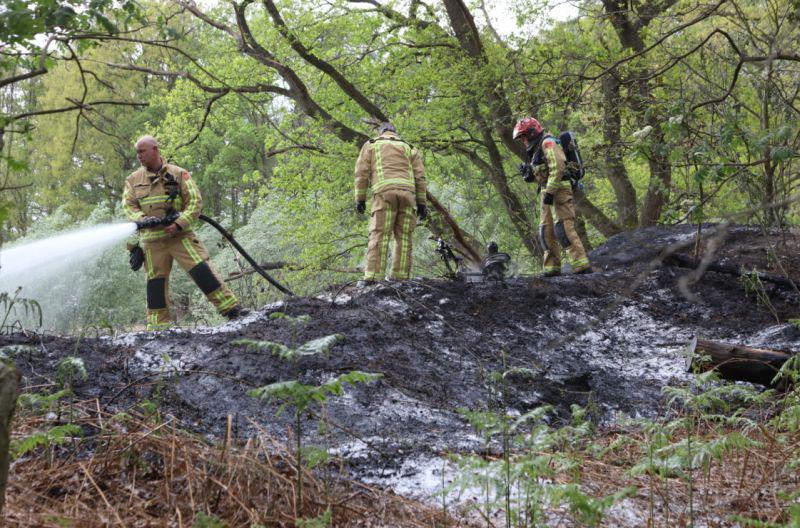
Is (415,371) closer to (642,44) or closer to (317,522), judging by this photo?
(317,522)

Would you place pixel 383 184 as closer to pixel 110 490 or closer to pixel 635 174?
pixel 110 490

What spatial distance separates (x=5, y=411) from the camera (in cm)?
177

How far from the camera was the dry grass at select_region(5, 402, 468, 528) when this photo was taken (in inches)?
102

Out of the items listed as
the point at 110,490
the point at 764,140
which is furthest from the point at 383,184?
the point at 110,490

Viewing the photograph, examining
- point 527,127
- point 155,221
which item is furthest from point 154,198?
point 527,127

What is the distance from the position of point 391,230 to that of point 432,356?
3230 mm

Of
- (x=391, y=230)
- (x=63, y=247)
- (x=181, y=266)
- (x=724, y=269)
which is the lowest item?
(x=724, y=269)

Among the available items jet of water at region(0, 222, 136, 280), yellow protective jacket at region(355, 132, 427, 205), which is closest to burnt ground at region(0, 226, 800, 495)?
yellow protective jacket at region(355, 132, 427, 205)

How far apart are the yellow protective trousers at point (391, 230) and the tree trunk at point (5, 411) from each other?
256 inches

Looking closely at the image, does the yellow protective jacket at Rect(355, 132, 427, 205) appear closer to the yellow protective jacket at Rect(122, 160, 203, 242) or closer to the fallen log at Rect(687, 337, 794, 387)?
the yellow protective jacket at Rect(122, 160, 203, 242)

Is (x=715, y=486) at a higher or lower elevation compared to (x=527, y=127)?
lower

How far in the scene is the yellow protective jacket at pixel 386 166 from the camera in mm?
8617

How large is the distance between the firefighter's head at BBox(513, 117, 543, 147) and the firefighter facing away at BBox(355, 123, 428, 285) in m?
1.50

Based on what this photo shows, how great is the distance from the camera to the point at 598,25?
11.1m
